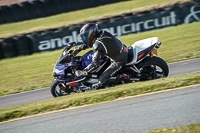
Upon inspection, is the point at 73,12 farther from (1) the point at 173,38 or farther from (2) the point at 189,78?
(2) the point at 189,78

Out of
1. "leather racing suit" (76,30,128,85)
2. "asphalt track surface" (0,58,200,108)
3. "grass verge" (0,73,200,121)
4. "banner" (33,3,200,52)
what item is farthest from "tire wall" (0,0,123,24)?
"grass verge" (0,73,200,121)

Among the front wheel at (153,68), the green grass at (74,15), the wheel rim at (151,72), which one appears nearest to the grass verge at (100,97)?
the front wheel at (153,68)

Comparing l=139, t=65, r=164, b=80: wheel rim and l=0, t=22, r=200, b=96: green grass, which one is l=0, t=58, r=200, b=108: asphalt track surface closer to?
l=0, t=22, r=200, b=96: green grass

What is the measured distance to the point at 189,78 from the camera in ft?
19.5

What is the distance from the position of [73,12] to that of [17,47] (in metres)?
10.6

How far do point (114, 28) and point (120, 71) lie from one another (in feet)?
28.8

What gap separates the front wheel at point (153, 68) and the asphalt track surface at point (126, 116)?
116 centimetres

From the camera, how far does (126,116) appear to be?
4.56m

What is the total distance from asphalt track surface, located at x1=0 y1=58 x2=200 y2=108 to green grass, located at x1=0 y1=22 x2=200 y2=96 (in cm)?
54

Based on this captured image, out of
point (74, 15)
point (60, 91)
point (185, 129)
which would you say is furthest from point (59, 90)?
point (74, 15)

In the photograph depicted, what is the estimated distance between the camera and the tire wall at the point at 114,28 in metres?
15.0

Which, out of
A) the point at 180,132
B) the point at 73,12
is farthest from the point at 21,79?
the point at 73,12

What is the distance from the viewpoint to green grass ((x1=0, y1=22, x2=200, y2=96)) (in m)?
9.68

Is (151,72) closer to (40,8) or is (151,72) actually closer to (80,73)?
(80,73)
